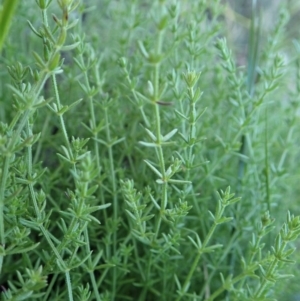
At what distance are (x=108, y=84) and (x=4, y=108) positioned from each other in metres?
0.17

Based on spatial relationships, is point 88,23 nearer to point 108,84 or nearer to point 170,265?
point 108,84

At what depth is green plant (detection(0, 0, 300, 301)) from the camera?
1.58ft

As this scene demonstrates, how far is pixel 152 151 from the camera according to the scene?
0.71 meters

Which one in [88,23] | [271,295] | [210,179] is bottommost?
[271,295]

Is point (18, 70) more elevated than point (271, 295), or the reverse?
point (18, 70)

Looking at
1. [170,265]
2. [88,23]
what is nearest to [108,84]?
[88,23]

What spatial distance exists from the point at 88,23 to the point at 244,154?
1.38ft

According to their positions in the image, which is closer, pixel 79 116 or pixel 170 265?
pixel 170 265

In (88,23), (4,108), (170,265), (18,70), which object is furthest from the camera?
(88,23)

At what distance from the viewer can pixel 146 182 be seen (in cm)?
68

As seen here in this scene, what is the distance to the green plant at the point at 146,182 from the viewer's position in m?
0.48

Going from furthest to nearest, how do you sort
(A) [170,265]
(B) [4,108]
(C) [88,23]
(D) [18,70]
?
(C) [88,23]
(B) [4,108]
(A) [170,265]
(D) [18,70]

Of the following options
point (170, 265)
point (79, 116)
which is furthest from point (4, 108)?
point (170, 265)

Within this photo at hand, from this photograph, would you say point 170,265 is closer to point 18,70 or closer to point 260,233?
point 260,233
